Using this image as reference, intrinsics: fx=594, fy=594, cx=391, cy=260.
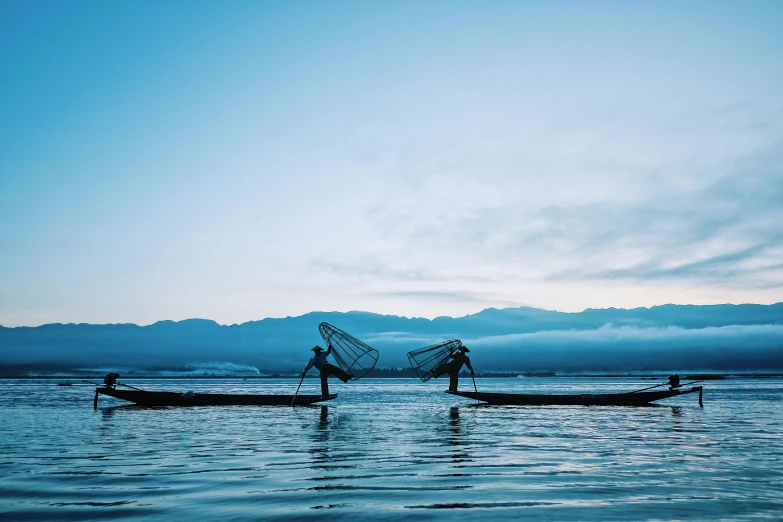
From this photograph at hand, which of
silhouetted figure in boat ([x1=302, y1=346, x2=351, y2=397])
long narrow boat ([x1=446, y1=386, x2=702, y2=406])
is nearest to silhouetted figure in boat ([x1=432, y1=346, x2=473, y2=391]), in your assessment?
long narrow boat ([x1=446, y1=386, x2=702, y2=406])

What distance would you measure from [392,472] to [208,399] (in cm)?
3550

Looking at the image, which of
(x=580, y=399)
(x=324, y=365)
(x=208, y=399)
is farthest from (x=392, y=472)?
(x=580, y=399)

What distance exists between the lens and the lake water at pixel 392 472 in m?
11.6

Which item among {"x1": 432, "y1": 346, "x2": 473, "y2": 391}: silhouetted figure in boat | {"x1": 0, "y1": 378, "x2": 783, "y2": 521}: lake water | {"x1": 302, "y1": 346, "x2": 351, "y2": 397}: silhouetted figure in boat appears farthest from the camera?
{"x1": 432, "y1": 346, "x2": 473, "y2": 391}: silhouetted figure in boat

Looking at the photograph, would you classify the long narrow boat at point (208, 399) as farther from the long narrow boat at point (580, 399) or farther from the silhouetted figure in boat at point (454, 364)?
the long narrow boat at point (580, 399)

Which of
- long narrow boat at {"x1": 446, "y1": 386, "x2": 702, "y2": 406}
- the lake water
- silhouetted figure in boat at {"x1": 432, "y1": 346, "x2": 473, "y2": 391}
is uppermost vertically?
silhouetted figure in boat at {"x1": 432, "y1": 346, "x2": 473, "y2": 391}

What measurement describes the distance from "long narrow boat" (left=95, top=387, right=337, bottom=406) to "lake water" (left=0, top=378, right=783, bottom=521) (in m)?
16.3

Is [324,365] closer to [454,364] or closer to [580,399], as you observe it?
[454,364]

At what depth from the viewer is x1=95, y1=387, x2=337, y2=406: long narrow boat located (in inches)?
1866

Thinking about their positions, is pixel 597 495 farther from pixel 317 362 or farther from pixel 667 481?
pixel 317 362

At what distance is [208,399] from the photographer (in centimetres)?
4794

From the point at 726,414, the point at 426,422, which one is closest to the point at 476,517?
the point at 426,422

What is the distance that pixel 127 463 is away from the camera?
1809 cm

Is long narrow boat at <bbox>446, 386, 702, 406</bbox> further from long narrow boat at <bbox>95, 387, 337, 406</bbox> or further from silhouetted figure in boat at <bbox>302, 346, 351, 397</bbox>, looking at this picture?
long narrow boat at <bbox>95, 387, 337, 406</bbox>
